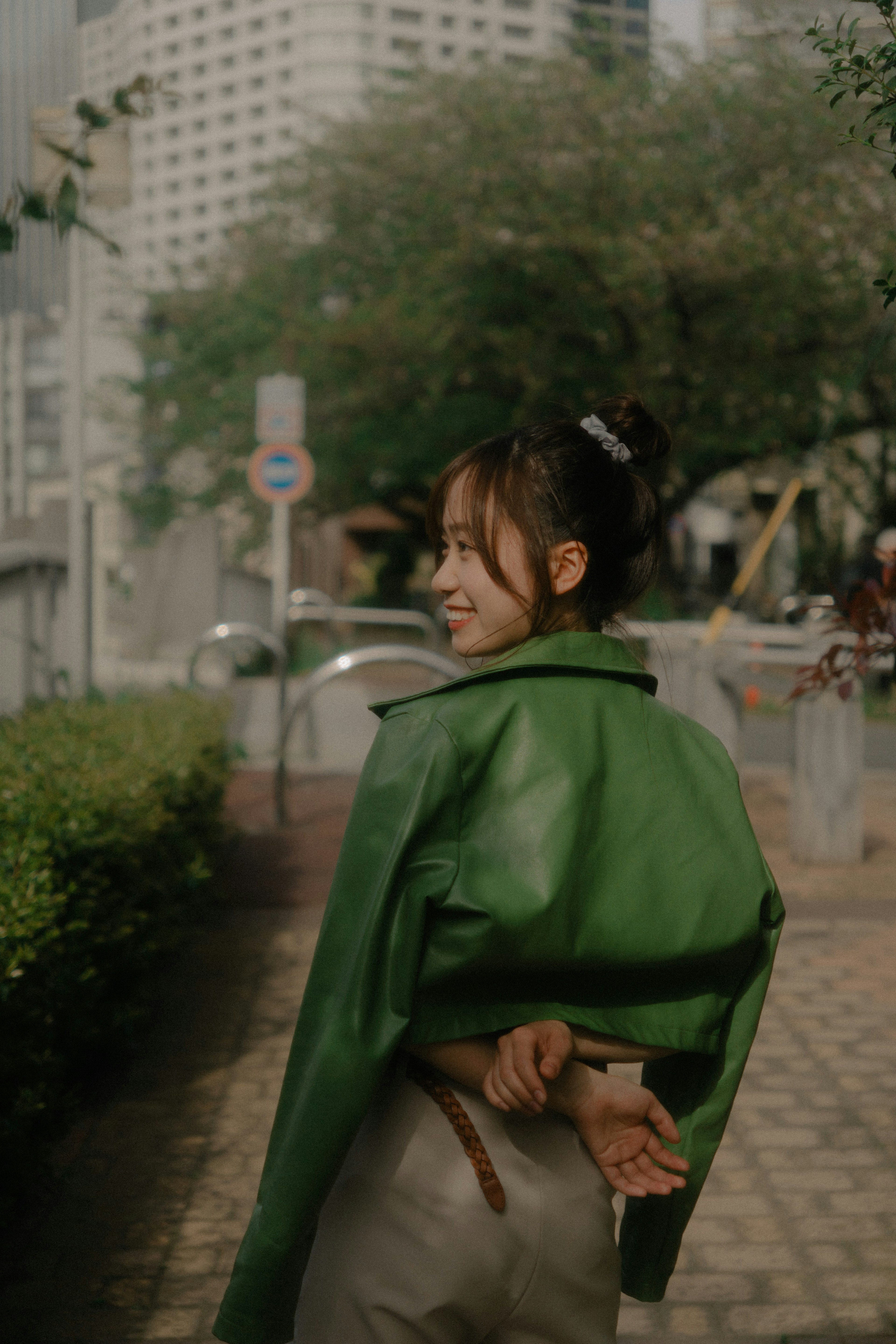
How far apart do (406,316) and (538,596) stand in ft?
60.2

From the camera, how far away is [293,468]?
11266 mm

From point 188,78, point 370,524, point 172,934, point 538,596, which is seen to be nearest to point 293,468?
point 172,934

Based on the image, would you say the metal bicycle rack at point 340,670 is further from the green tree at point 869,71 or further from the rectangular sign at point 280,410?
the green tree at point 869,71

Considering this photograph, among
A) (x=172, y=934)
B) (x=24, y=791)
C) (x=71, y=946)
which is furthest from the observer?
(x=172, y=934)

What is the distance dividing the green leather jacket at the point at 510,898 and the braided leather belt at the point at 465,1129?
81 millimetres

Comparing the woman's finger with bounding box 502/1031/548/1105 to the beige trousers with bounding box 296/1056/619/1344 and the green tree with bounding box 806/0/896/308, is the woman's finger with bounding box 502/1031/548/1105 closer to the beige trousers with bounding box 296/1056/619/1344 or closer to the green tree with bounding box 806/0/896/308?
the beige trousers with bounding box 296/1056/619/1344

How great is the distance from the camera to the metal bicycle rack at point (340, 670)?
7.21 m

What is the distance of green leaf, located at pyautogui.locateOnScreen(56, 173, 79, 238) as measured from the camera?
3000 mm

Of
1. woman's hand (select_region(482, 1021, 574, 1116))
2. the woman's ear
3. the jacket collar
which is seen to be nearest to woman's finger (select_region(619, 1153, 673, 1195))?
woman's hand (select_region(482, 1021, 574, 1116))

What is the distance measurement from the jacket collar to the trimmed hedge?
5.44 feet

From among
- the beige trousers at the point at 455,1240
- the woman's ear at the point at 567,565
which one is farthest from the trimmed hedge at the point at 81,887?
the woman's ear at the point at 567,565

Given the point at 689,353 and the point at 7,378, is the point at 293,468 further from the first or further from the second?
the point at 7,378

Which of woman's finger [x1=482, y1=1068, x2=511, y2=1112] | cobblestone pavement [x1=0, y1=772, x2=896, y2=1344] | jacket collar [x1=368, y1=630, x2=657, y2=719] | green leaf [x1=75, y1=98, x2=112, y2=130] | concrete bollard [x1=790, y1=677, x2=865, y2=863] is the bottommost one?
cobblestone pavement [x1=0, y1=772, x2=896, y2=1344]

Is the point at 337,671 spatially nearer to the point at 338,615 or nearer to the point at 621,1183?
the point at 621,1183
